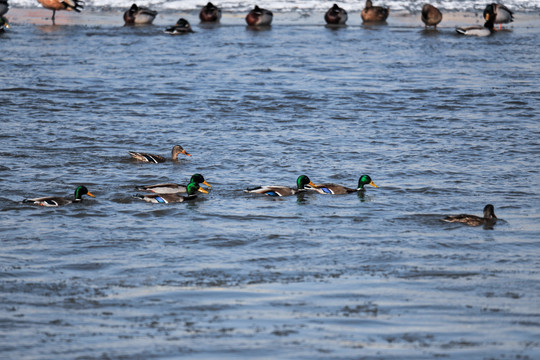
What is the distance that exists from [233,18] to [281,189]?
2212 cm

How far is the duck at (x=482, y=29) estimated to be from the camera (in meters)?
27.8

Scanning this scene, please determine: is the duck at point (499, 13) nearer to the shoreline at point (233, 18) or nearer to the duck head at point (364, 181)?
the shoreline at point (233, 18)

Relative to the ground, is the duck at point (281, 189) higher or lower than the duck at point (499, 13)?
lower

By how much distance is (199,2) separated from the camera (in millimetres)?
36188

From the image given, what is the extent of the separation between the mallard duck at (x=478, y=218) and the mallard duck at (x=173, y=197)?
11.0 ft

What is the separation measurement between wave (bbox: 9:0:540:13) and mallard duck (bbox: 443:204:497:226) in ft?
79.4

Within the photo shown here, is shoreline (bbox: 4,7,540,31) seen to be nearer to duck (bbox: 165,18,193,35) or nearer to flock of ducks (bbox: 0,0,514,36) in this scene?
flock of ducks (bbox: 0,0,514,36)

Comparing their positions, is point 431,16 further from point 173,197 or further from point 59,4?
point 173,197

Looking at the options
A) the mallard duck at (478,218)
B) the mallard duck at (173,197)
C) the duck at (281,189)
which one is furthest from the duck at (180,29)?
the mallard duck at (478,218)

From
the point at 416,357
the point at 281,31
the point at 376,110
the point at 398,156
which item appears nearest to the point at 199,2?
the point at 281,31

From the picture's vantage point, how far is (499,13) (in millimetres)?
28953

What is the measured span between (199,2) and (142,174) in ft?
77.4

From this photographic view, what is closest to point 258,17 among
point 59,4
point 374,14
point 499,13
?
point 374,14

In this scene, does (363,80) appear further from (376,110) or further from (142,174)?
(142,174)
